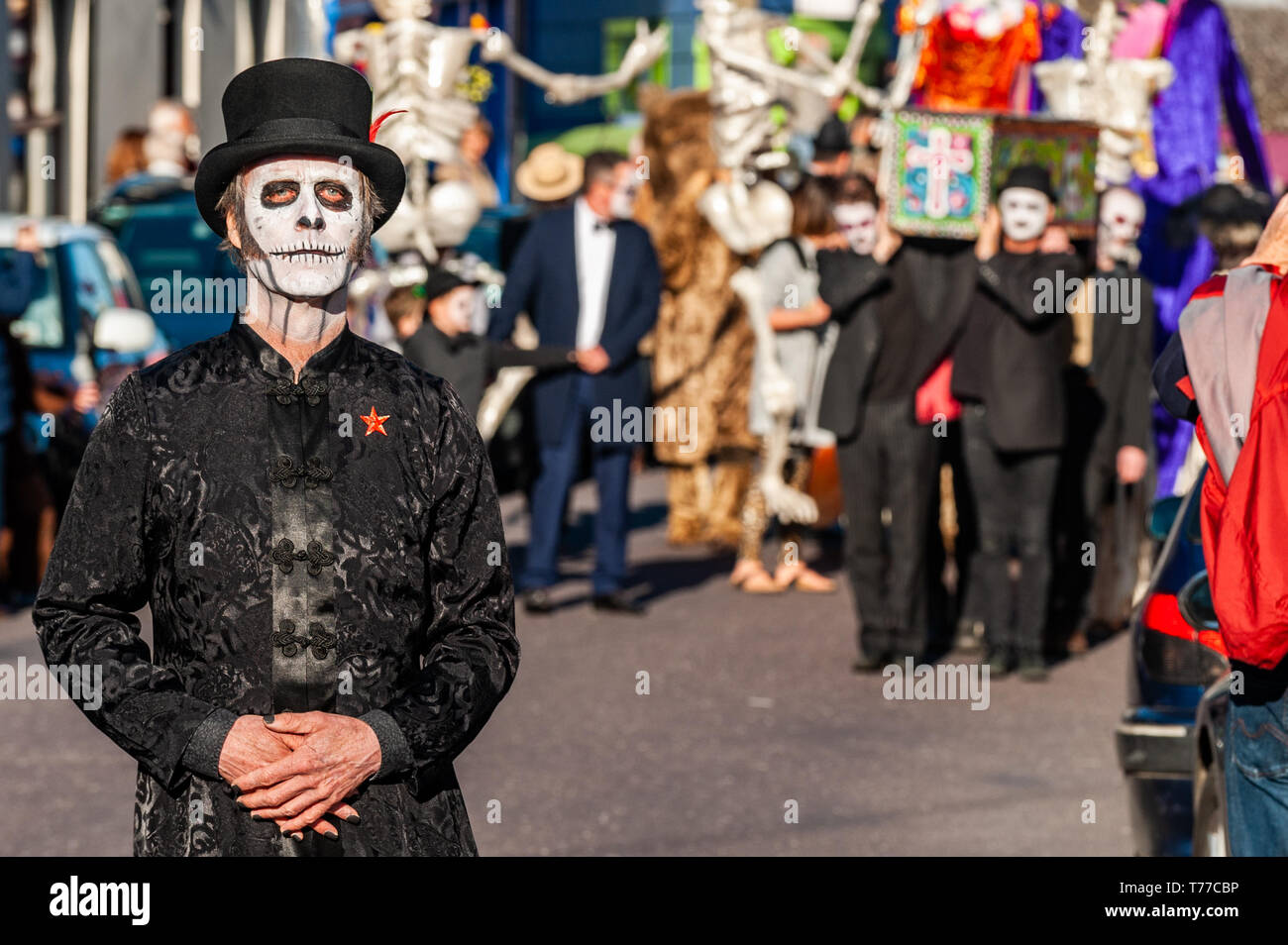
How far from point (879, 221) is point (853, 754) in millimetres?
3251

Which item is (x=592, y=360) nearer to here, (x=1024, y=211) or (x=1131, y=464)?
(x=1024, y=211)

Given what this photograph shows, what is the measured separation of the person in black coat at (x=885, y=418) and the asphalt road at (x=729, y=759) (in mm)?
345

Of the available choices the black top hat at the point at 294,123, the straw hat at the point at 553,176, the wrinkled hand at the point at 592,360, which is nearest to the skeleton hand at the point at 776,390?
the wrinkled hand at the point at 592,360

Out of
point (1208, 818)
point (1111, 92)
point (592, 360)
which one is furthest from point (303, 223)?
point (1111, 92)

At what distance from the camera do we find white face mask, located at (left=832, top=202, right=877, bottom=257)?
34.7ft

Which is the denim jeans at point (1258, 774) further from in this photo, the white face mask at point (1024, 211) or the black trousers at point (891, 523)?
the white face mask at point (1024, 211)

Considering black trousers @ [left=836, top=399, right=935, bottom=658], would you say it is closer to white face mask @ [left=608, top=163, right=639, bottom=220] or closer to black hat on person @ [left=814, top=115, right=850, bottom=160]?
white face mask @ [left=608, top=163, right=639, bottom=220]

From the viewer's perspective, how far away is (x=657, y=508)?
56.4 ft

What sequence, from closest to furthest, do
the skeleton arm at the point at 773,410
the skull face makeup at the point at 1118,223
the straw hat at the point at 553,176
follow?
the skull face makeup at the point at 1118,223 < the skeleton arm at the point at 773,410 < the straw hat at the point at 553,176

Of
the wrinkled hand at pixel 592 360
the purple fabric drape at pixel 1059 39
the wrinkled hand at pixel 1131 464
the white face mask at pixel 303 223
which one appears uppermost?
the purple fabric drape at pixel 1059 39

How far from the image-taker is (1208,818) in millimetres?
5555

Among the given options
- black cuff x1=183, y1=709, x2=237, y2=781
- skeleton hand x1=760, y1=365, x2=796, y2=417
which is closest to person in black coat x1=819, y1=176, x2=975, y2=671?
skeleton hand x1=760, y1=365, x2=796, y2=417

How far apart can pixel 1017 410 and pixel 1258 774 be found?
6100 mm

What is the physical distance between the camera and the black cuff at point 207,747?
330 centimetres
